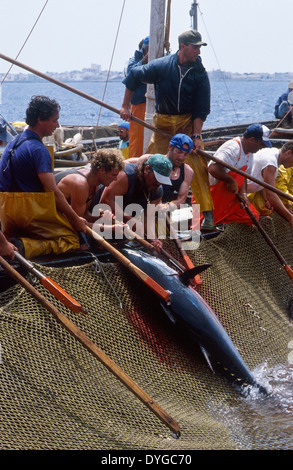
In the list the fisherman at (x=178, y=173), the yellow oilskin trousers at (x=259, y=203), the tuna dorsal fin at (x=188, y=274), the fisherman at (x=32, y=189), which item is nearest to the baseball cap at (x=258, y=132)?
the fisherman at (x=178, y=173)

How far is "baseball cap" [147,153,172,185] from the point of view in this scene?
6.31 m

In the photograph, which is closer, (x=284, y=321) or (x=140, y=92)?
(x=284, y=321)

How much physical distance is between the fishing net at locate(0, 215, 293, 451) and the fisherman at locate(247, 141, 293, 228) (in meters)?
1.57

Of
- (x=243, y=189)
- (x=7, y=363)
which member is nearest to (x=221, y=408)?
(x=7, y=363)

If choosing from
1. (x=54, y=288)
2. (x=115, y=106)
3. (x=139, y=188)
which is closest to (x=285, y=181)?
(x=139, y=188)

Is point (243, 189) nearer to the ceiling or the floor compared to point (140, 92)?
nearer to the floor

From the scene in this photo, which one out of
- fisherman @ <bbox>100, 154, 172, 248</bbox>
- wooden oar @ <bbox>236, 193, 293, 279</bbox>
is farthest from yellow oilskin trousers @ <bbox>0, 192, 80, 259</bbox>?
wooden oar @ <bbox>236, 193, 293, 279</bbox>

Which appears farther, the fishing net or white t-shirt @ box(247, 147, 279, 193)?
white t-shirt @ box(247, 147, 279, 193)

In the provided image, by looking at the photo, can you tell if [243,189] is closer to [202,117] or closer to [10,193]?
[202,117]

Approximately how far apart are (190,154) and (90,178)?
82.6 inches

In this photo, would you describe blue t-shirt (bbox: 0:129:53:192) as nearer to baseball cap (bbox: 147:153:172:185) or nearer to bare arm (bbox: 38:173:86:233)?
bare arm (bbox: 38:173:86:233)
